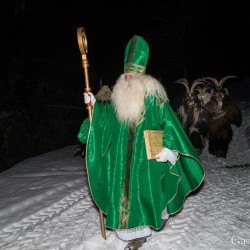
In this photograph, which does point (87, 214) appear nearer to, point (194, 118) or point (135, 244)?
point (135, 244)

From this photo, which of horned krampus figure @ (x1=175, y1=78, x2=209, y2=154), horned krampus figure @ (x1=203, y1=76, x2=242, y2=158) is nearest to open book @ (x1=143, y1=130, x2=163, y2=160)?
horned krampus figure @ (x1=175, y1=78, x2=209, y2=154)

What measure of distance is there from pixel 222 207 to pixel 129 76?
2542mm

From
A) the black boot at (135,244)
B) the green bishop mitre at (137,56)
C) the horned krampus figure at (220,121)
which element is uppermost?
the green bishop mitre at (137,56)

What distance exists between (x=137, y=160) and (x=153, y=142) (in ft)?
0.86

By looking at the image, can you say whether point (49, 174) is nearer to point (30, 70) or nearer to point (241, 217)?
point (241, 217)

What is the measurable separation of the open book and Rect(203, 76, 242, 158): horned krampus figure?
466 cm

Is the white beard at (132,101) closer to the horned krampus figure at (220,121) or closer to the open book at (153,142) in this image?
the open book at (153,142)

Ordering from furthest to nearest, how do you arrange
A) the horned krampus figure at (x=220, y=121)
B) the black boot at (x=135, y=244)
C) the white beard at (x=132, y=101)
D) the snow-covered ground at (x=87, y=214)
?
the horned krampus figure at (x=220, y=121) < the snow-covered ground at (x=87, y=214) < the black boot at (x=135, y=244) < the white beard at (x=132, y=101)

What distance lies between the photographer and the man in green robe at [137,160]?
349 centimetres

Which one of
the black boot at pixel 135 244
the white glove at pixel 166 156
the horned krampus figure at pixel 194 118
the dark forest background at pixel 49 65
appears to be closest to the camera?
the white glove at pixel 166 156

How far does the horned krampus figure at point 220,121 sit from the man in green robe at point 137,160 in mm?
4385

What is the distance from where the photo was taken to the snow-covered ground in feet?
12.9

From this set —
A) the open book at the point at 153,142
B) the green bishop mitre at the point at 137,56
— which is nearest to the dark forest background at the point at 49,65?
the green bishop mitre at the point at 137,56

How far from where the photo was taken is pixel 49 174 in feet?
24.1
